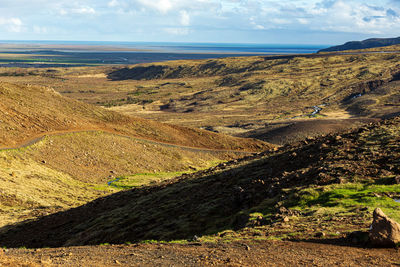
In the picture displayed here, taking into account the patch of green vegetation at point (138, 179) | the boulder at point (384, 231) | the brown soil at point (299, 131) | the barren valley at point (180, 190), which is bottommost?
the patch of green vegetation at point (138, 179)

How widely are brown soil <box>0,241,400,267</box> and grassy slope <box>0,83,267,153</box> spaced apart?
40.0 meters

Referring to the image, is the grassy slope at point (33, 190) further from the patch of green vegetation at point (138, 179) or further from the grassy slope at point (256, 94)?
the grassy slope at point (256, 94)

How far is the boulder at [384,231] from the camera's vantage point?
15711 mm

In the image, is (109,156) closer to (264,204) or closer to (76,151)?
(76,151)

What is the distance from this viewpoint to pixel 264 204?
2241cm

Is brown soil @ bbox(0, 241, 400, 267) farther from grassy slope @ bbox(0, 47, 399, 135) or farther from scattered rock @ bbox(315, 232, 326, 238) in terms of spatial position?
grassy slope @ bbox(0, 47, 399, 135)

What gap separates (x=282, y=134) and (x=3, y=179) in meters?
56.1

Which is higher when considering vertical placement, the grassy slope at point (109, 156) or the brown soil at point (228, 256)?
the brown soil at point (228, 256)

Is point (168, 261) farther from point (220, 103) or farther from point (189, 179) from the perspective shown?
point (220, 103)

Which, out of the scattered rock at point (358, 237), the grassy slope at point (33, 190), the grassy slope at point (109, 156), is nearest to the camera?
the scattered rock at point (358, 237)

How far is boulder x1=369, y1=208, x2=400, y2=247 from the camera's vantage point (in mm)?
15711

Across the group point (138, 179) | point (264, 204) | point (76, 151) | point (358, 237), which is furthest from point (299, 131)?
point (358, 237)

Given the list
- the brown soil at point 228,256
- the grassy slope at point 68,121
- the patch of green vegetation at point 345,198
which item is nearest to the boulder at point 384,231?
the brown soil at point 228,256

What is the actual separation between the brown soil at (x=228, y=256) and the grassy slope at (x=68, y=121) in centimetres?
3999
